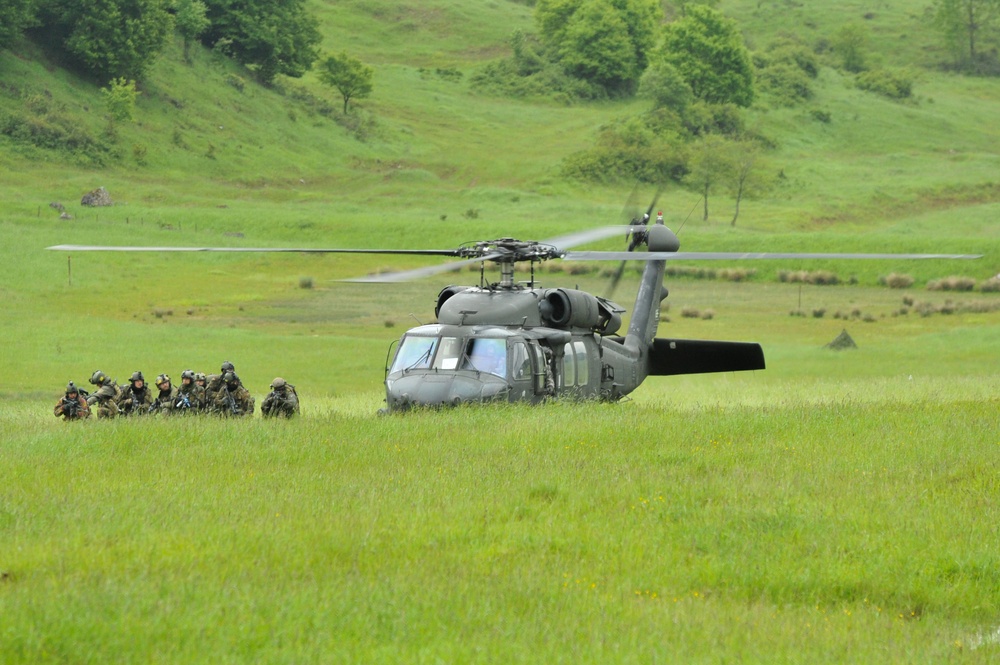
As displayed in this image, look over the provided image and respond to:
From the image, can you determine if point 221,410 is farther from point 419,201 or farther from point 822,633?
point 419,201

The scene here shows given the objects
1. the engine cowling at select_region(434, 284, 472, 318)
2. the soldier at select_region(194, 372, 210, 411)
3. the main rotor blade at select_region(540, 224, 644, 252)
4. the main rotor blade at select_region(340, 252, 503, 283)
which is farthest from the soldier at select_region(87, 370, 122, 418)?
the main rotor blade at select_region(540, 224, 644, 252)

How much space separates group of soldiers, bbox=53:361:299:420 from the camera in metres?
19.1

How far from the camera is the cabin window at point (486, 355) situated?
18438 mm

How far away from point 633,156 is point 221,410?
83633 mm

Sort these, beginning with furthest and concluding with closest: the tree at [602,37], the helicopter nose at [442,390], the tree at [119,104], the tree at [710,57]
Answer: the tree at [602,37]
the tree at [710,57]
the tree at [119,104]
the helicopter nose at [442,390]

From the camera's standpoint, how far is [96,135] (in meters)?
86.4

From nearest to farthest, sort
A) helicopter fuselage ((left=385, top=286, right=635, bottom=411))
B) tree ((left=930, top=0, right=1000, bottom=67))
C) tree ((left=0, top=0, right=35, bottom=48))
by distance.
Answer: helicopter fuselage ((left=385, top=286, right=635, bottom=411))
tree ((left=0, top=0, right=35, bottom=48))
tree ((left=930, top=0, right=1000, bottom=67))

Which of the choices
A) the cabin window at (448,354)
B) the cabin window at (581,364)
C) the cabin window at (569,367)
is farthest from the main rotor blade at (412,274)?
the cabin window at (581,364)

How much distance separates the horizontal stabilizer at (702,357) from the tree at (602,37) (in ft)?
369

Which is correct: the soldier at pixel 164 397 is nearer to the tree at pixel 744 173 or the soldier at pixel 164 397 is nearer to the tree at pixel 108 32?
the tree at pixel 744 173

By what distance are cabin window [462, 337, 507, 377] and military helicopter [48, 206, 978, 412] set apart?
0.05 ft

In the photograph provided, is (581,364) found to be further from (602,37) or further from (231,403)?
(602,37)

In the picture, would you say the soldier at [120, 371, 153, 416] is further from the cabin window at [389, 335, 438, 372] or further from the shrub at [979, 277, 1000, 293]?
the shrub at [979, 277, 1000, 293]

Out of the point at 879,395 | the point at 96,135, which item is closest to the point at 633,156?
the point at 96,135
